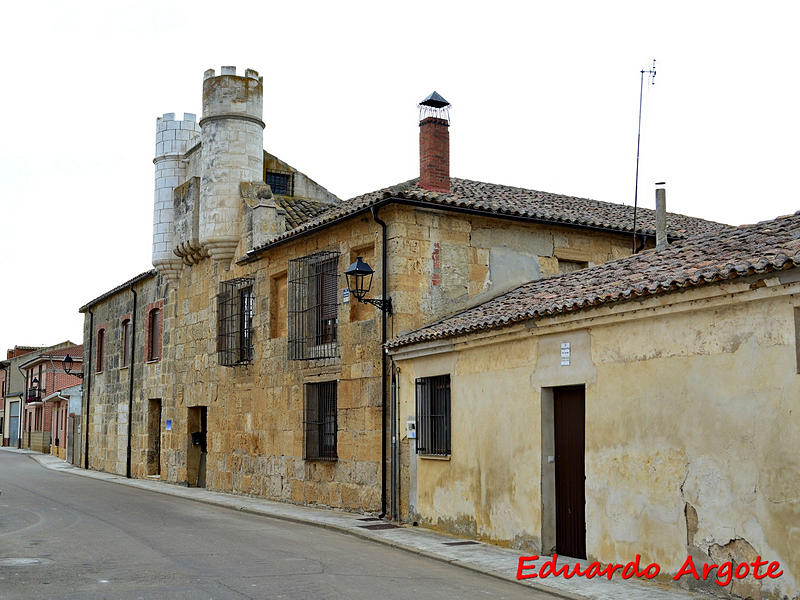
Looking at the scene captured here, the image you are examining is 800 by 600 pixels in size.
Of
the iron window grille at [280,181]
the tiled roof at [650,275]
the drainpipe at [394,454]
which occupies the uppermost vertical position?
the iron window grille at [280,181]

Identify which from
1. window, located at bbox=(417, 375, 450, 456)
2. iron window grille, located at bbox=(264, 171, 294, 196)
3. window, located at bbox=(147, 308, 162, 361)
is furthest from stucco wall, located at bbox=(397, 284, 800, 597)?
window, located at bbox=(147, 308, 162, 361)

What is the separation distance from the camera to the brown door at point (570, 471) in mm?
10805

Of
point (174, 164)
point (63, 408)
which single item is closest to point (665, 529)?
point (174, 164)

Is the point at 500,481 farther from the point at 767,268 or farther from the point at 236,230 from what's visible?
the point at 236,230

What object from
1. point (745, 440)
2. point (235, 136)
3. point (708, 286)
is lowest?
point (745, 440)

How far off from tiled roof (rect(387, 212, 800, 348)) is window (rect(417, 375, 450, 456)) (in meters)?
0.74

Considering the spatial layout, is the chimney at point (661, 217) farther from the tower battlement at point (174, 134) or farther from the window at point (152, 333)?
the window at point (152, 333)

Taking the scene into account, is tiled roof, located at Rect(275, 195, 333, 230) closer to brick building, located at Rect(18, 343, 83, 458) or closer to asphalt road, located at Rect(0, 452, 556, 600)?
asphalt road, located at Rect(0, 452, 556, 600)

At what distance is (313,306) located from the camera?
17.5 m

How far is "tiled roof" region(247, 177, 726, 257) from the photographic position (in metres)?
15.4

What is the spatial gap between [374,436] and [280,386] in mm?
3765

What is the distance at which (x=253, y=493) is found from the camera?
1941 cm

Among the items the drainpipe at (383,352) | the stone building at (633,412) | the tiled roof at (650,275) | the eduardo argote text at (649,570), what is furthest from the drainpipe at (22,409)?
the eduardo argote text at (649,570)

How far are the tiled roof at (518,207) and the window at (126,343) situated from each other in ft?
35.6
